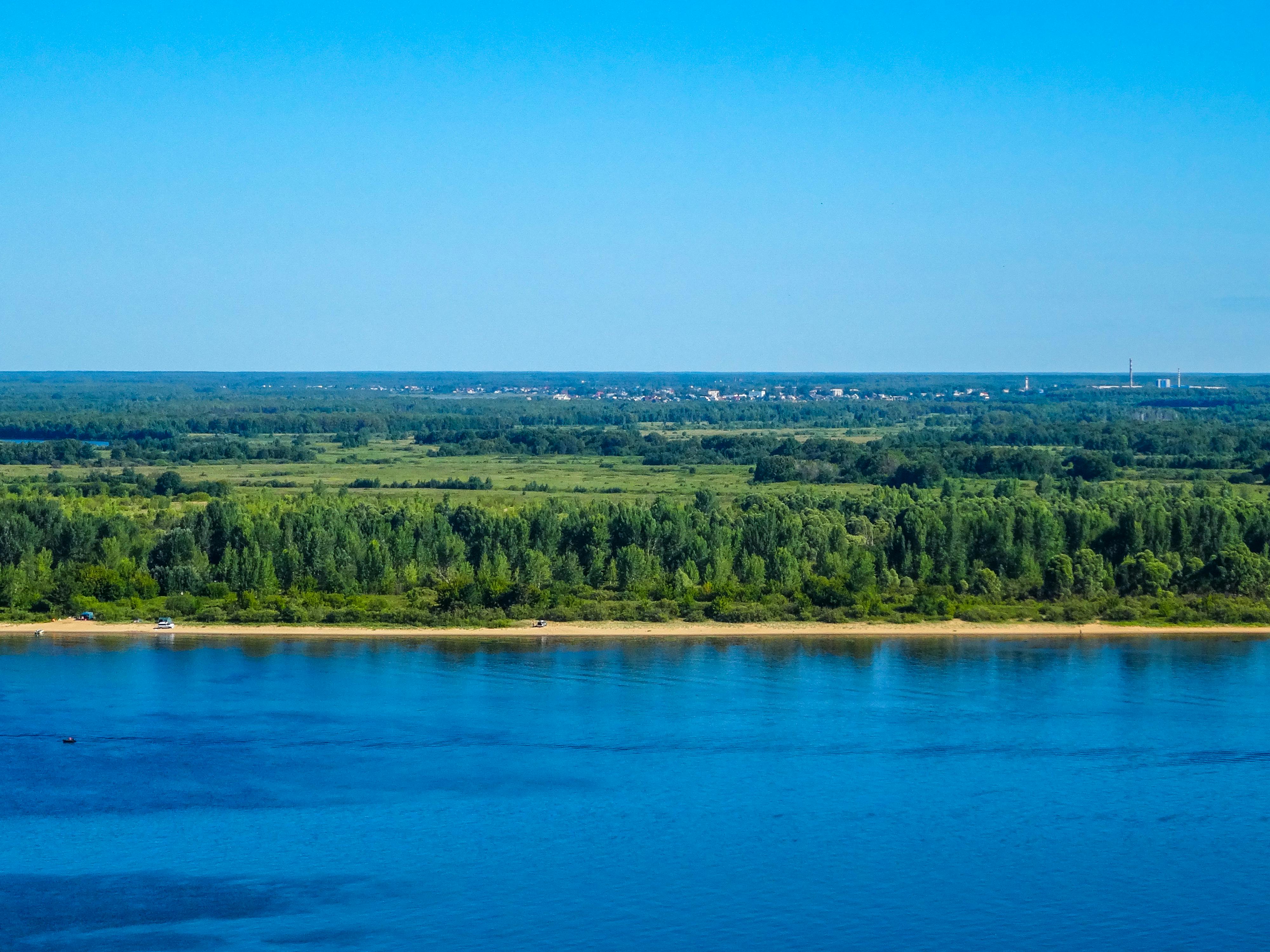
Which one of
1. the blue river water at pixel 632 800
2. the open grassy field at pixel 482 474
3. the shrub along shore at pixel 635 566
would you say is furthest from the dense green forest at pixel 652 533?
the blue river water at pixel 632 800

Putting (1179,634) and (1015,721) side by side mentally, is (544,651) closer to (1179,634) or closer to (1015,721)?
(1015,721)

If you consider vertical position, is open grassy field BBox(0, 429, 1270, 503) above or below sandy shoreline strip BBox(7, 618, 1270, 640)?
above

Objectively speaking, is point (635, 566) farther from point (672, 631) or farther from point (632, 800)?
point (632, 800)

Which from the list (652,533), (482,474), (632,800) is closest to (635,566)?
(652,533)

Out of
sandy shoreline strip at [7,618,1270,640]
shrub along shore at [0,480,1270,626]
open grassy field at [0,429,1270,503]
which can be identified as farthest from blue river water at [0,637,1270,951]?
open grassy field at [0,429,1270,503]

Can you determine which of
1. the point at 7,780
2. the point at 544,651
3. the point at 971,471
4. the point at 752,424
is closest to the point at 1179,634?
the point at 544,651

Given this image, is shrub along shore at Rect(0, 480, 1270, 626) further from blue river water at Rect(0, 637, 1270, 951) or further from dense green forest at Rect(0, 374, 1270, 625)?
blue river water at Rect(0, 637, 1270, 951)
